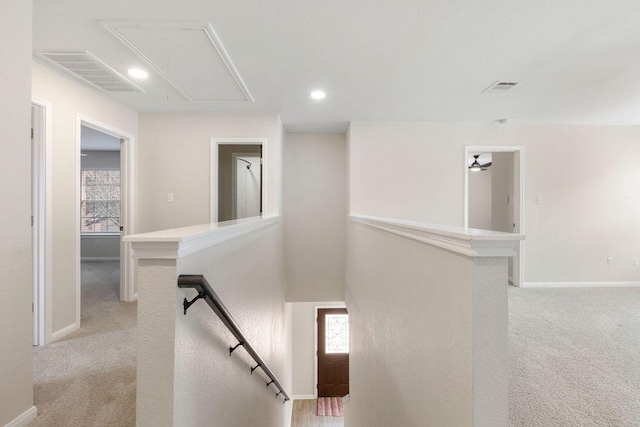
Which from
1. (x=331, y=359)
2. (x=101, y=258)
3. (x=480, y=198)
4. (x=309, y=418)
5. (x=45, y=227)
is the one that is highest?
(x=480, y=198)

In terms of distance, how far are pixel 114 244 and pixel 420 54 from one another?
7.58 meters

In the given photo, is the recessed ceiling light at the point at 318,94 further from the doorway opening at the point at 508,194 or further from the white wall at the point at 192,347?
the doorway opening at the point at 508,194

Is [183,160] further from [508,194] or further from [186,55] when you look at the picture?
[508,194]

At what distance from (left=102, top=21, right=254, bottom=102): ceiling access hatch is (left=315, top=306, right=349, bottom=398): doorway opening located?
472cm

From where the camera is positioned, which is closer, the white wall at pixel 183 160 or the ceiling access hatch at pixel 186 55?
the ceiling access hatch at pixel 186 55

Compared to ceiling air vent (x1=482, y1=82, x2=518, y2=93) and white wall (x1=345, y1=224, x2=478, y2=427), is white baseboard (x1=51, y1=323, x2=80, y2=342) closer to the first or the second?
white wall (x1=345, y1=224, x2=478, y2=427)

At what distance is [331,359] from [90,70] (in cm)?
619

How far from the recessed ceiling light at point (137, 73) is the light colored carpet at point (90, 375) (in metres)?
2.41


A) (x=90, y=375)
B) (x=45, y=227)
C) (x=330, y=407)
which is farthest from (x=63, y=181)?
(x=330, y=407)

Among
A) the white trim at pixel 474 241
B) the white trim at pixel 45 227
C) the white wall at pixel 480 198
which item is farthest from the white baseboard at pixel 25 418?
the white wall at pixel 480 198

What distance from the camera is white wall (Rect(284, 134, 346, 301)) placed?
193 inches

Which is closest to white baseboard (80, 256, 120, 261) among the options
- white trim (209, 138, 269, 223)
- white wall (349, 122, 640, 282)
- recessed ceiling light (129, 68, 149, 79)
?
white trim (209, 138, 269, 223)

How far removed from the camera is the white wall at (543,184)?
13.6ft

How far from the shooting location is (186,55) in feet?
7.75
